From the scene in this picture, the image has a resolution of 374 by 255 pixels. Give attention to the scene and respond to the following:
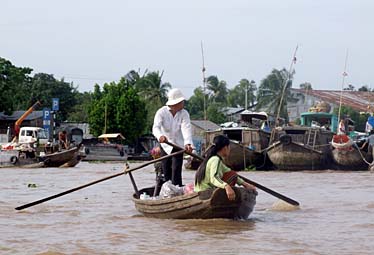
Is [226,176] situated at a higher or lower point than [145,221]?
higher

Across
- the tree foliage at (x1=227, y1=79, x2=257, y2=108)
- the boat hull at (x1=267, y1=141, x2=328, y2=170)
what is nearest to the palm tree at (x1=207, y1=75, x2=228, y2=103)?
the tree foliage at (x1=227, y1=79, x2=257, y2=108)

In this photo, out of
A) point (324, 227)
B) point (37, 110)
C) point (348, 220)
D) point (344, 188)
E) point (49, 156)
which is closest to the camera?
point (324, 227)

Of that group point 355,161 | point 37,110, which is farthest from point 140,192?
point 37,110

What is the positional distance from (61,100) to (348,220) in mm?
49835

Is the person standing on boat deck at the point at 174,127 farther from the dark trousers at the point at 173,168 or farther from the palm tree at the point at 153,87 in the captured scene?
the palm tree at the point at 153,87

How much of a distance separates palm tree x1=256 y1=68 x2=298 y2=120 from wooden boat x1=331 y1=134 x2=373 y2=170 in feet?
88.2

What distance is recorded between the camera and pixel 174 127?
8914 millimetres

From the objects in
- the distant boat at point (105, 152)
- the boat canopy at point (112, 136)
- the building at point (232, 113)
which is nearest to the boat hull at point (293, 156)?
the distant boat at point (105, 152)

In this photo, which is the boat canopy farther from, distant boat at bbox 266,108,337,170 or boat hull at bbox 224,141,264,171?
boat hull at bbox 224,141,264,171

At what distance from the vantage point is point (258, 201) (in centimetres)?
1159

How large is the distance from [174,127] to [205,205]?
4.21 feet

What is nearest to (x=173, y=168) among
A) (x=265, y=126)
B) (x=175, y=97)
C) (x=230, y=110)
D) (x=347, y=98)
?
(x=175, y=97)

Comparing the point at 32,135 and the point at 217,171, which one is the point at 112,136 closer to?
the point at 32,135

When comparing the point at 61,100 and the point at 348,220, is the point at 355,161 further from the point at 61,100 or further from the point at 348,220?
the point at 61,100
